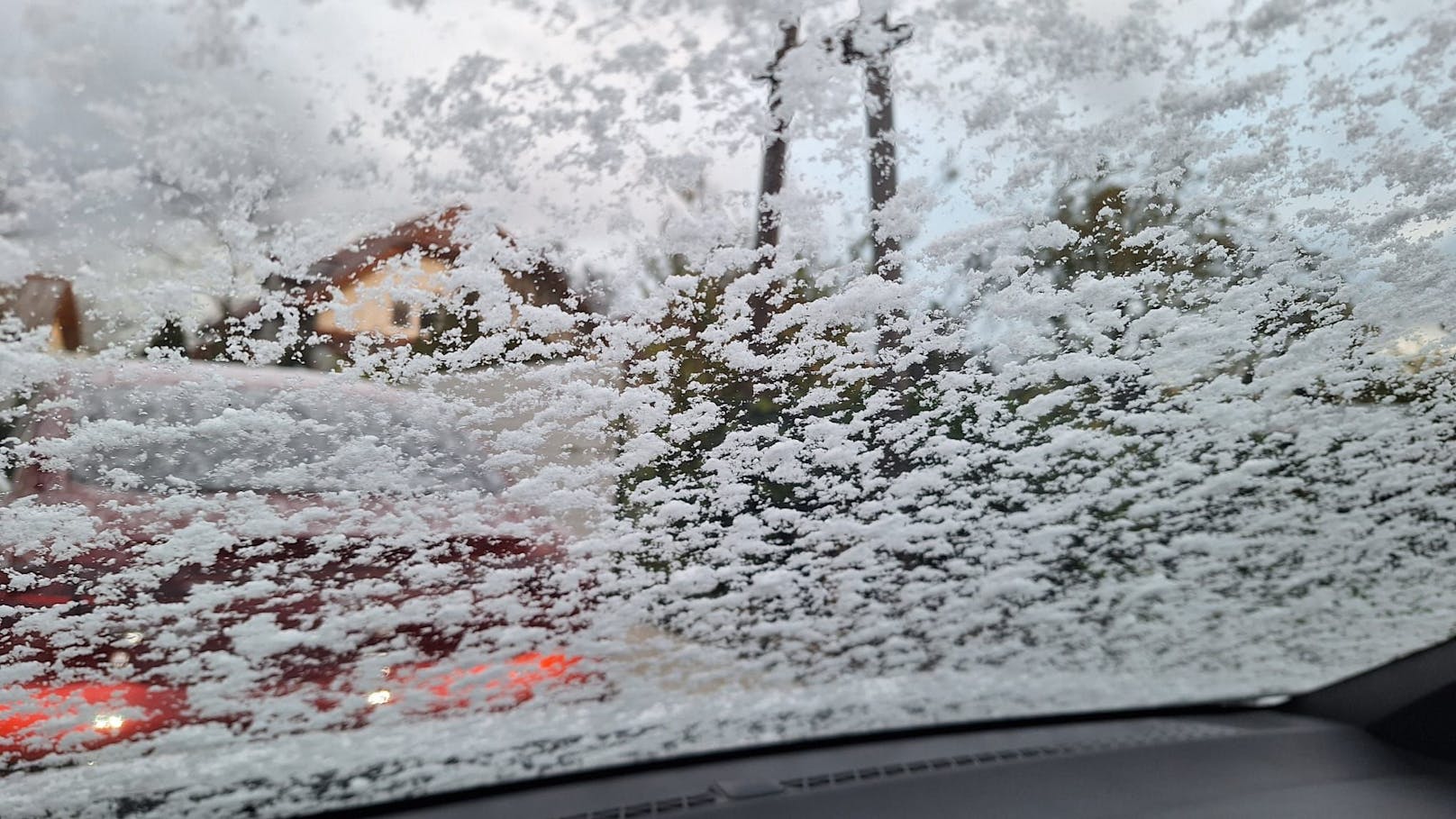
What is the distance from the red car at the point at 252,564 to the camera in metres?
1.80

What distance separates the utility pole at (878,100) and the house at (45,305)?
1233 mm

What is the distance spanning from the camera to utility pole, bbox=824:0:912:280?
150 centimetres

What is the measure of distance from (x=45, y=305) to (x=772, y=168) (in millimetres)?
1160

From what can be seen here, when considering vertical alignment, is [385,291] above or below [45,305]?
above

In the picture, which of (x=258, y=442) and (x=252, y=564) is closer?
(x=258, y=442)

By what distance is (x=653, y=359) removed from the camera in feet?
6.31

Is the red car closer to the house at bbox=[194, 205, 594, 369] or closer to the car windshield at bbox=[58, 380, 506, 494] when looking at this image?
the car windshield at bbox=[58, 380, 506, 494]

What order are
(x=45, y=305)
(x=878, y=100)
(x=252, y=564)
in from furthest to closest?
1. (x=252, y=564)
2. (x=878, y=100)
3. (x=45, y=305)

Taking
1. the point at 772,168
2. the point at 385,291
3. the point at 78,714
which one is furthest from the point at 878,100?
the point at 78,714

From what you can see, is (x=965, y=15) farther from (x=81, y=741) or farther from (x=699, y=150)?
(x=81, y=741)

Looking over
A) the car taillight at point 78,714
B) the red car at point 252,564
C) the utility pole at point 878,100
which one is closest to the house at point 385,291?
Answer: the red car at point 252,564

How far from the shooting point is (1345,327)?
223cm

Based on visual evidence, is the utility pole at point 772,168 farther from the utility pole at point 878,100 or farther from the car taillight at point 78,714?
the car taillight at point 78,714

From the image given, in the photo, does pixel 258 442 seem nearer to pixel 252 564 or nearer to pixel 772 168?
pixel 252 564
